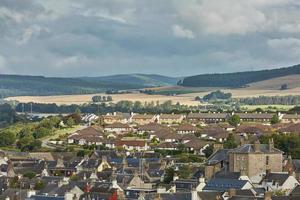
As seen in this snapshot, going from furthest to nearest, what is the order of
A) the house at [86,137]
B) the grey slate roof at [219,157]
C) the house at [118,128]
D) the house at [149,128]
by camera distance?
the house at [118,128] → the house at [149,128] → the house at [86,137] → the grey slate roof at [219,157]

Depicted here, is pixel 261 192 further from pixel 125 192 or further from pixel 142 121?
pixel 142 121

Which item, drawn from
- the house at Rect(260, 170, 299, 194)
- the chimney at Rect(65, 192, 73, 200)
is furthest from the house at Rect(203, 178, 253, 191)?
the chimney at Rect(65, 192, 73, 200)

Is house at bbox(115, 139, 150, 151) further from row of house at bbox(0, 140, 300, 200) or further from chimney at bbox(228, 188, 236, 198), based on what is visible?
chimney at bbox(228, 188, 236, 198)

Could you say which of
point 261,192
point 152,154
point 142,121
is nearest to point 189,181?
point 261,192

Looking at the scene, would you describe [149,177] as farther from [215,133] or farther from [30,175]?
[215,133]

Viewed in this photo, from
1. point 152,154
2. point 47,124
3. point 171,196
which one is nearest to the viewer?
point 171,196

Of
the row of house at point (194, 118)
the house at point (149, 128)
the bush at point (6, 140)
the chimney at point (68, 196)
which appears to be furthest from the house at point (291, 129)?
the chimney at point (68, 196)

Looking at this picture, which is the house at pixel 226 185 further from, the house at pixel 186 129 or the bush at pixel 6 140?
the bush at pixel 6 140
